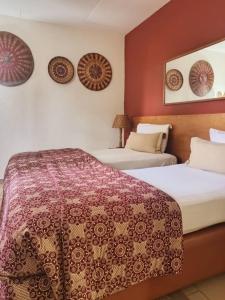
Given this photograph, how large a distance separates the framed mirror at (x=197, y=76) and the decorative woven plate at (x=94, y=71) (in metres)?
1.42

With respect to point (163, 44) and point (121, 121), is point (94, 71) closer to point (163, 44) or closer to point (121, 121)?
point (121, 121)

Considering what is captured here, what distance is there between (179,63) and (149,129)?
36.9 inches

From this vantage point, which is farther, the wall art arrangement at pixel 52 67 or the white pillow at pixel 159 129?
the wall art arrangement at pixel 52 67

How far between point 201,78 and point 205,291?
2.06 m

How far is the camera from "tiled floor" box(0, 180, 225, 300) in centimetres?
147

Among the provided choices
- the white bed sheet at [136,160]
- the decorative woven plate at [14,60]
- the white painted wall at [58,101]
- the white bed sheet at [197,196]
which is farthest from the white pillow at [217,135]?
the decorative woven plate at [14,60]

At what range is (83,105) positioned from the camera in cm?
436

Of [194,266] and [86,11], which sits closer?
[194,266]

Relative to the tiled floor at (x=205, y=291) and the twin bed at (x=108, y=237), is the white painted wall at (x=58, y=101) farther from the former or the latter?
the tiled floor at (x=205, y=291)

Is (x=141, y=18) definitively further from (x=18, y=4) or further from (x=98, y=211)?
(x=98, y=211)

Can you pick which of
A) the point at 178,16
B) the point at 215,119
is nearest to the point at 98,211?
the point at 215,119

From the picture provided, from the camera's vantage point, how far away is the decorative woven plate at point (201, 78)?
2571 millimetres

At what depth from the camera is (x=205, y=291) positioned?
1.52 m

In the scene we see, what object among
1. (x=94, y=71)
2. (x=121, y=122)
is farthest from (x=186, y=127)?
(x=94, y=71)
